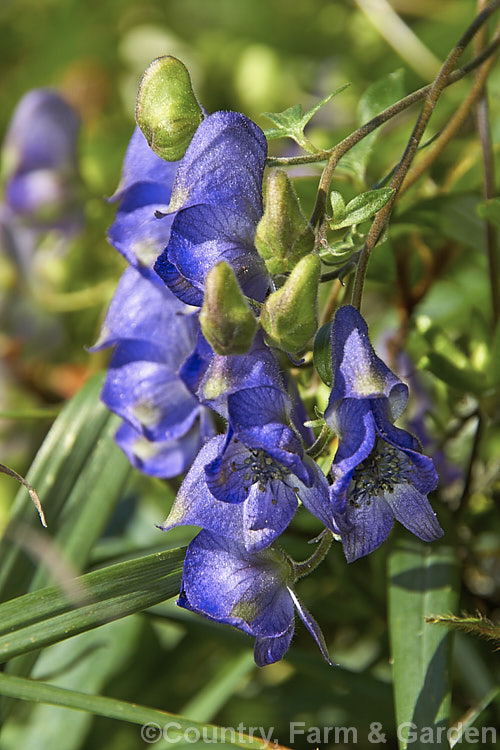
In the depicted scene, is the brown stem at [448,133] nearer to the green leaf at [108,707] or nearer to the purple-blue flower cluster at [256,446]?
the purple-blue flower cluster at [256,446]

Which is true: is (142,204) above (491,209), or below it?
above

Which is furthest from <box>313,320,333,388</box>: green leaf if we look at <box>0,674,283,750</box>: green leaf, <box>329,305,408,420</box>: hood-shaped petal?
<box>0,674,283,750</box>: green leaf

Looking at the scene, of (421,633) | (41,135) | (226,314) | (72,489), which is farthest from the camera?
(41,135)

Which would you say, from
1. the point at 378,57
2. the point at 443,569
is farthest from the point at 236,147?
the point at 378,57

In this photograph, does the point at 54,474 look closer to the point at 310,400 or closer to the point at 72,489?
the point at 72,489

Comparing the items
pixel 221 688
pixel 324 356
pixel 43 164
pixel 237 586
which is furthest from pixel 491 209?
pixel 43 164

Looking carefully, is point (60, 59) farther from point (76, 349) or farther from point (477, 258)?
point (477, 258)

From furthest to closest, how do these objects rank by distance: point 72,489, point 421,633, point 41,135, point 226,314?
point 41,135, point 72,489, point 421,633, point 226,314

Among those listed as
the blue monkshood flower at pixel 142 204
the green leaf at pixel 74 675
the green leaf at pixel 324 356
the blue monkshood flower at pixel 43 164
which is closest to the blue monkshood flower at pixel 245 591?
the green leaf at pixel 324 356
